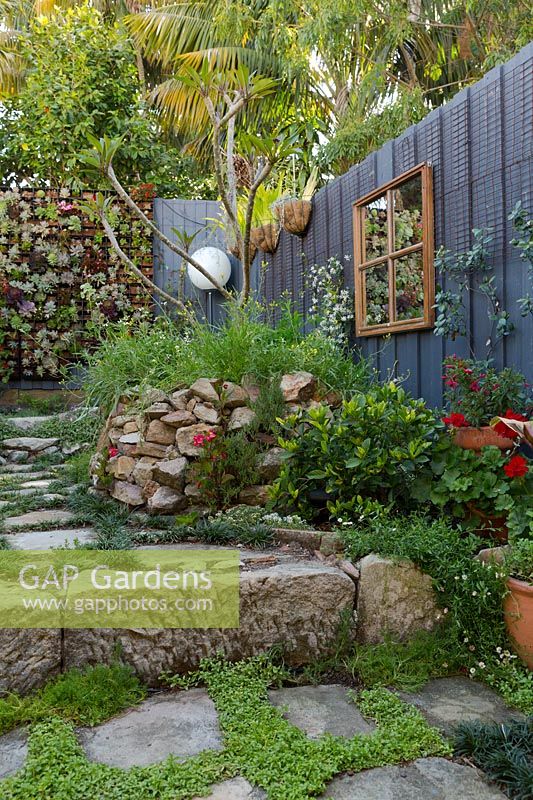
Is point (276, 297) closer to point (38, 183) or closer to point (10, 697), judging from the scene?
point (38, 183)

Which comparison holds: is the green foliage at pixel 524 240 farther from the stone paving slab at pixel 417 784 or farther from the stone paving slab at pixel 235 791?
the stone paving slab at pixel 235 791

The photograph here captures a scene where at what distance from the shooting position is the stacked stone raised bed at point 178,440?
3164 mm

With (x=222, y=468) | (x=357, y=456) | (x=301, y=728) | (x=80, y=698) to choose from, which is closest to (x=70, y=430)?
(x=222, y=468)

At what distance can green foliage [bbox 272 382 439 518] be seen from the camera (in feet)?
8.75

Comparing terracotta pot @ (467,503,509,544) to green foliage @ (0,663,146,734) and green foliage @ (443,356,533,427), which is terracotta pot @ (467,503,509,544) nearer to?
green foliage @ (443,356,533,427)

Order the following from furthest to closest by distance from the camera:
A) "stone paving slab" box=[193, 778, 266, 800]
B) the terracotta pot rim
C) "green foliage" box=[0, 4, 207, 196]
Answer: "green foliage" box=[0, 4, 207, 196]
the terracotta pot rim
"stone paving slab" box=[193, 778, 266, 800]

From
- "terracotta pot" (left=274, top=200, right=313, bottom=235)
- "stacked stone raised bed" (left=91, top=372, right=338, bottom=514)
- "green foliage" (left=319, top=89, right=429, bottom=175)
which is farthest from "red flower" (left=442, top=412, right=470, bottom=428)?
"green foliage" (left=319, top=89, right=429, bottom=175)

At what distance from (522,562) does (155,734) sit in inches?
47.8

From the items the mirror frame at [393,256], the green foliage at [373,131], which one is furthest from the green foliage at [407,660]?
the green foliage at [373,131]

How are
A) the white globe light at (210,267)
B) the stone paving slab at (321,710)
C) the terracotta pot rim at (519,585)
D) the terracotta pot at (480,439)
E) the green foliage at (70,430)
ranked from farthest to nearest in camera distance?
1. the white globe light at (210,267)
2. the green foliage at (70,430)
3. the terracotta pot at (480,439)
4. the terracotta pot rim at (519,585)
5. the stone paving slab at (321,710)

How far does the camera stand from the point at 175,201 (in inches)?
295

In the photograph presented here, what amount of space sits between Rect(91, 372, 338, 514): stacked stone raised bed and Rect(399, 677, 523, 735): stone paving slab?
50.1 inches

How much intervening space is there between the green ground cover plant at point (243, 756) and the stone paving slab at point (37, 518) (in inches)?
51.5

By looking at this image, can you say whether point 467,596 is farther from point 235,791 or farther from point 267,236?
point 267,236
